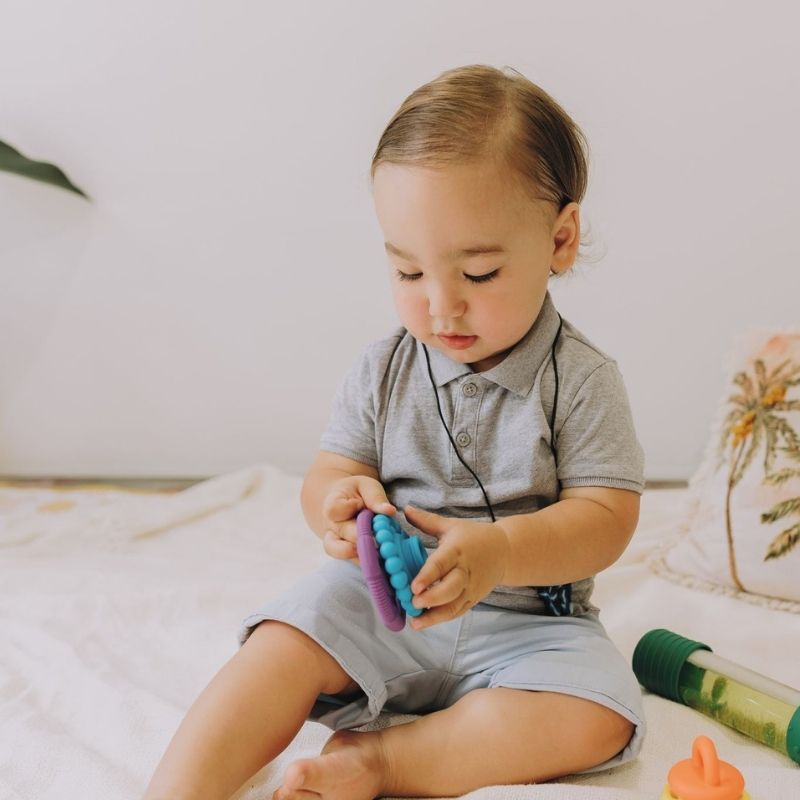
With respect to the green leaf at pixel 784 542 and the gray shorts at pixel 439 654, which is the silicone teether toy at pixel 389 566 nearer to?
the gray shorts at pixel 439 654

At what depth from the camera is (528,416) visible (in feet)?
2.84

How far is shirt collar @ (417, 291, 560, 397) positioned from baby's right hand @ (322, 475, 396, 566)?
0.52 ft

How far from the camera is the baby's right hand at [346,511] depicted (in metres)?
0.75

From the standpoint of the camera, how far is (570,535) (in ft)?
2.67

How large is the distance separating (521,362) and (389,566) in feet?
0.91

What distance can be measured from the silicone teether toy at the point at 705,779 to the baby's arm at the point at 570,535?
18 cm

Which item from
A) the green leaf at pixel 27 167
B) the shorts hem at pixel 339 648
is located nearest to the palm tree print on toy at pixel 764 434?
the shorts hem at pixel 339 648

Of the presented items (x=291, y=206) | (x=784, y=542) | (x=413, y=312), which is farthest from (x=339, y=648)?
(x=291, y=206)

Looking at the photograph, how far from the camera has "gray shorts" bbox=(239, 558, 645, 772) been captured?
30.9 inches

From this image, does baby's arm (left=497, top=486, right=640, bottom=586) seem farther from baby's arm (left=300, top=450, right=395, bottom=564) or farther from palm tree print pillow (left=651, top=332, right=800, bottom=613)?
palm tree print pillow (left=651, top=332, right=800, bottom=613)

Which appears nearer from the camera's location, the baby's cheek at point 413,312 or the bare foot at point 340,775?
the bare foot at point 340,775

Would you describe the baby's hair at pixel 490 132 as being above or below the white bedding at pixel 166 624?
above

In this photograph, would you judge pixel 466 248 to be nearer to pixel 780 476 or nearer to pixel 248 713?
pixel 248 713

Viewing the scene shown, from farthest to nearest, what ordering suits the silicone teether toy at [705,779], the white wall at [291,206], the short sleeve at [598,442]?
the white wall at [291,206] < the short sleeve at [598,442] < the silicone teether toy at [705,779]
